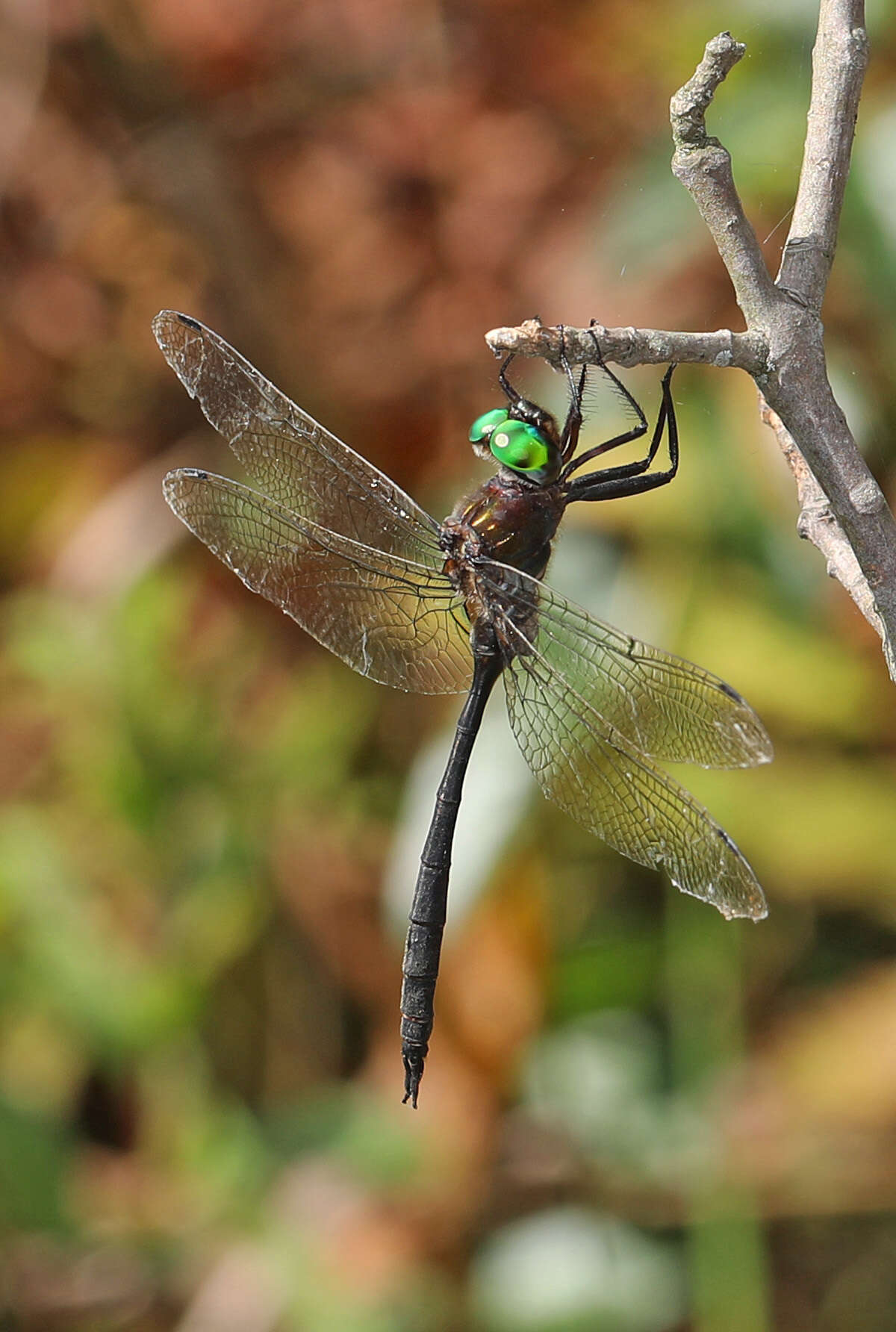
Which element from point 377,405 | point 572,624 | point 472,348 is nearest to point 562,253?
point 472,348

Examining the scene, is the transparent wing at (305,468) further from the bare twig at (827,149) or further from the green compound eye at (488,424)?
the bare twig at (827,149)

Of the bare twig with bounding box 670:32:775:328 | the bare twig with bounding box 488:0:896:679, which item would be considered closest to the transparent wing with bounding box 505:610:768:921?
the bare twig with bounding box 488:0:896:679

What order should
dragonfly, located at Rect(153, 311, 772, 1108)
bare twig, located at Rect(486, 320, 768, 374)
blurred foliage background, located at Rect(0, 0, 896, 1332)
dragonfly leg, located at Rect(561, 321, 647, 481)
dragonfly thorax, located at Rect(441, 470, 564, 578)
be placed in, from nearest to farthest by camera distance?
bare twig, located at Rect(486, 320, 768, 374), dragonfly leg, located at Rect(561, 321, 647, 481), dragonfly, located at Rect(153, 311, 772, 1108), dragonfly thorax, located at Rect(441, 470, 564, 578), blurred foliage background, located at Rect(0, 0, 896, 1332)

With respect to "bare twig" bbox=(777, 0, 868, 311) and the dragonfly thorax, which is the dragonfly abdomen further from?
"bare twig" bbox=(777, 0, 868, 311)

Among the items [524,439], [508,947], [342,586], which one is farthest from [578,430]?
[508,947]

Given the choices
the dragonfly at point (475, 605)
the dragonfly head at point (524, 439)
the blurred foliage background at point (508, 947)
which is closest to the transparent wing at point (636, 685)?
the dragonfly at point (475, 605)

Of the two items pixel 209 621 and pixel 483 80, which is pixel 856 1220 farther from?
pixel 483 80
